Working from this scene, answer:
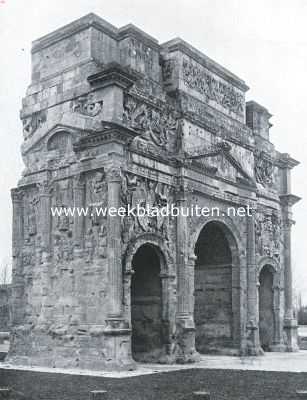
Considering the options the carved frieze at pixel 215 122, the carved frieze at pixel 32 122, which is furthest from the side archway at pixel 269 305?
the carved frieze at pixel 32 122

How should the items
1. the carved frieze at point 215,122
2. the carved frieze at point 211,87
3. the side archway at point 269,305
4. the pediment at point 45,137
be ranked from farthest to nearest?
the side archway at point 269,305, the carved frieze at point 211,87, the carved frieze at point 215,122, the pediment at point 45,137

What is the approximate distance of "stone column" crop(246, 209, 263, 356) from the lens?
19705 mm

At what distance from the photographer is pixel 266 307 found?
73.6 ft

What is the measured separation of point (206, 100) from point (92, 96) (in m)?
4.63

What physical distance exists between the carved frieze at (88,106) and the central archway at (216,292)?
5667 millimetres

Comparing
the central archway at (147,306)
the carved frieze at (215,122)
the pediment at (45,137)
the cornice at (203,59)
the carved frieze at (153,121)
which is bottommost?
the central archway at (147,306)

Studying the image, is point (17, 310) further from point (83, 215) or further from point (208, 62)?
point (208, 62)

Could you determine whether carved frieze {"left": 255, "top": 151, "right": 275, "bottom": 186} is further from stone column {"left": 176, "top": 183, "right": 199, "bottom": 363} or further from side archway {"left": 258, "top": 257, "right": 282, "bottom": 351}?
stone column {"left": 176, "top": 183, "right": 199, "bottom": 363}

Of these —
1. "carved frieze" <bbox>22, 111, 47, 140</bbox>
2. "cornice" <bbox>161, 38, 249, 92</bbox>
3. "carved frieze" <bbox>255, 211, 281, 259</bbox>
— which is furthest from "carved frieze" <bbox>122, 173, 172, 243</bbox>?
"carved frieze" <bbox>255, 211, 281, 259</bbox>

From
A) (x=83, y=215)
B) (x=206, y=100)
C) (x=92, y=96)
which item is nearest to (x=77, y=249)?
(x=83, y=215)

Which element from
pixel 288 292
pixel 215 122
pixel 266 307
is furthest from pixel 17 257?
pixel 288 292

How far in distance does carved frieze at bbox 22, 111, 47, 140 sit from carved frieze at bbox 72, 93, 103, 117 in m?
1.34

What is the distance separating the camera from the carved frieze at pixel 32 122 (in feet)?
57.4

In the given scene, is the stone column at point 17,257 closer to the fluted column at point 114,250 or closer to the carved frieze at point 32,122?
the carved frieze at point 32,122
